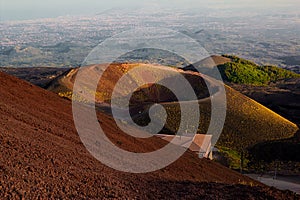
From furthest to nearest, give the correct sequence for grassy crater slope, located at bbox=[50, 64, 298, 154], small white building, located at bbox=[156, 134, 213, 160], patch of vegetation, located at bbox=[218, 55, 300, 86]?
patch of vegetation, located at bbox=[218, 55, 300, 86] → grassy crater slope, located at bbox=[50, 64, 298, 154] → small white building, located at bbox=[156, 134, 213, 160]

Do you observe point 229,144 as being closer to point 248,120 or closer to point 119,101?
point 248,120

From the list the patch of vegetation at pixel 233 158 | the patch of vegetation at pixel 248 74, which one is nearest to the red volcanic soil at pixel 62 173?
the patch of vegetation at pixel 233 158

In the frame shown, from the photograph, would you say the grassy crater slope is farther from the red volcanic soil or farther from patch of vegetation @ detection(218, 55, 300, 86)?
patch of vegetation @ detection(218, 55, 300, 86)

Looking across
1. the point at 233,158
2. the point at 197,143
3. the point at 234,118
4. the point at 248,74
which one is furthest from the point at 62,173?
the point at 248,74

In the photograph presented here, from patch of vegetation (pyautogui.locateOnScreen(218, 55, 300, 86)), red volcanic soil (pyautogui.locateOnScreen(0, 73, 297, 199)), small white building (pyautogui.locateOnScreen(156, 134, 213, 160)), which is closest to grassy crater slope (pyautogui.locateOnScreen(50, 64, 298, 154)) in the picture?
small white building (pyautogui.locateOnScreen(156, 134, 213, 160))

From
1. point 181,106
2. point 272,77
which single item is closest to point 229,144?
point 181,106

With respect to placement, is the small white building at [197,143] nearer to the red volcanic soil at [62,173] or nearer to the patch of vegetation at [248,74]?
the red volcanic soil at [62,173]

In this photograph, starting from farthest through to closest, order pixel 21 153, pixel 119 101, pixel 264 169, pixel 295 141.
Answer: pixel 119 101 → pixel 295 141 → pixel 264 169 → pixel 21 153

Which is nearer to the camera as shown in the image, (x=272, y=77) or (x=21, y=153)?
(x=21, y=153)
